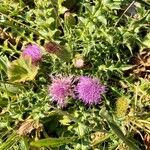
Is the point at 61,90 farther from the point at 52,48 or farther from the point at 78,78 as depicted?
the point at 52,48

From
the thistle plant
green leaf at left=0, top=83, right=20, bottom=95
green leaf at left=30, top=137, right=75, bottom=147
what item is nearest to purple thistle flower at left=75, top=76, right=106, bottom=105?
the thistle plant

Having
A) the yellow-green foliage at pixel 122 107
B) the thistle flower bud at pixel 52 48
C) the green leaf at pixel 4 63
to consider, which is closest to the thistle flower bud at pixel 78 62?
the thistle flower bud at pixel 52 48

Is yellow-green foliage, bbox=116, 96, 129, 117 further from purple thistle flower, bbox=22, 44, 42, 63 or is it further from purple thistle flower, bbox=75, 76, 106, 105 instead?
purple thistle flower, bbox=22, 44, 42, 63

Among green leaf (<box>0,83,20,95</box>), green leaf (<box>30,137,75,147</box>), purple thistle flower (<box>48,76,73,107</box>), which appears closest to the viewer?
green leaf (<box>30,137,75,147</box>)

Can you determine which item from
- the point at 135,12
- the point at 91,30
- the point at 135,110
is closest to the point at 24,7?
the point at 91,30

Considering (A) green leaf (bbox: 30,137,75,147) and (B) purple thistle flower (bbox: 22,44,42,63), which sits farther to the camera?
(B) purple thistle flower (bbox: 22,44,42,63)
